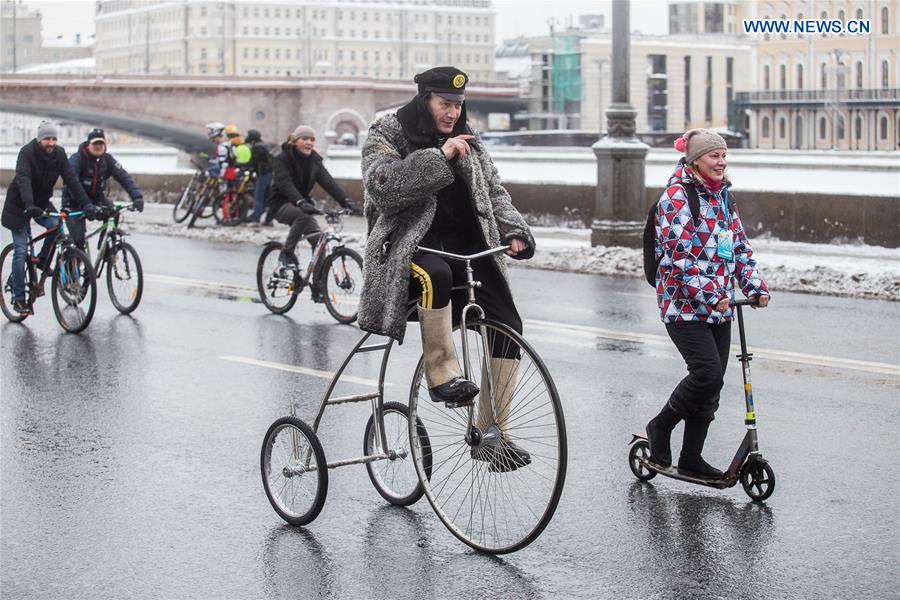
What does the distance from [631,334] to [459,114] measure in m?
5.98

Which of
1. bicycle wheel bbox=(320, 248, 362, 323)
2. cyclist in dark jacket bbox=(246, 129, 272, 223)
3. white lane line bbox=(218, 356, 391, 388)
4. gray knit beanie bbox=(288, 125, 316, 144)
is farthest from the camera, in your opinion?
cyclist in dark jacket bbox=(246, 129, 272, 223)

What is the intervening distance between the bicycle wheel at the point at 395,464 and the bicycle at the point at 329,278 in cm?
591

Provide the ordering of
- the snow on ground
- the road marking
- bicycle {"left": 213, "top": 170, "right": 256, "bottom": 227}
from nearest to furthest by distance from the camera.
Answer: the road marking < the snow on ground < bicycle {"left": 213, "top": 170, "right": 256, "bottom": 227}

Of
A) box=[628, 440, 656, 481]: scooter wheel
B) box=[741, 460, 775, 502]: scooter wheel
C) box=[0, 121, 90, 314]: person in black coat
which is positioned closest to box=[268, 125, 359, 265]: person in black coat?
box=[0, 121, 90, 314]: person in black coat

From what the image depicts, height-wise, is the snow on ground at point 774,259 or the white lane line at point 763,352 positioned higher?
the snow on ground at point 774,259

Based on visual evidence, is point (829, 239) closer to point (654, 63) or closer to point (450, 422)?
point (450, 422)

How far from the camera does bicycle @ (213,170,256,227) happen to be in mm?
24516

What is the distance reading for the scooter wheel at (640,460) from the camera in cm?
643

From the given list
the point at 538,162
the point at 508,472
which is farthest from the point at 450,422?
the point at 538,162

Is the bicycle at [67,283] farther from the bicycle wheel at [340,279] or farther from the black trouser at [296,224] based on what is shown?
the bicycle wheel at [340,279]

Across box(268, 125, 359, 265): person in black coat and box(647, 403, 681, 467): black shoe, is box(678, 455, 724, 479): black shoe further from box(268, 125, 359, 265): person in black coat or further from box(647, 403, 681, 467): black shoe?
box(268, 125, 359, 265): person in black coat

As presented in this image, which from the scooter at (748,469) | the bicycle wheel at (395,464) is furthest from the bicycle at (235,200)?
the scooter at (748,469)

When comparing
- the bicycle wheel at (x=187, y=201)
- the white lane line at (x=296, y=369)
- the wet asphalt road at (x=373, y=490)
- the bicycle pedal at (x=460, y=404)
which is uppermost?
the bicycle wheel at (x=187, y=201)

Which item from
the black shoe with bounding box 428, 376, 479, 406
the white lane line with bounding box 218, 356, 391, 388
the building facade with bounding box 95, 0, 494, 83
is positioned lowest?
the white lane line with bounding box 218, 356, 391, 388
